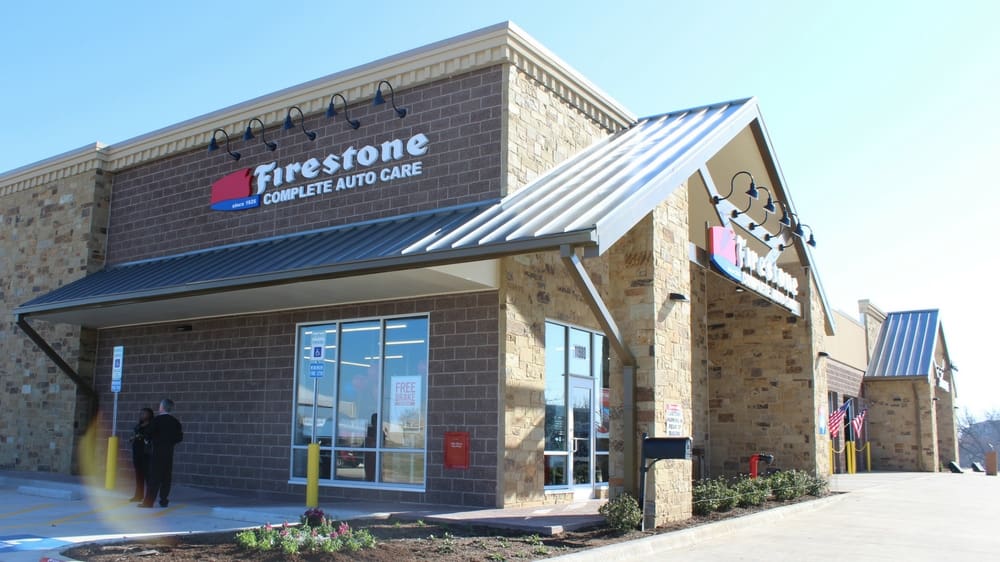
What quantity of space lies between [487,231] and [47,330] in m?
13.1

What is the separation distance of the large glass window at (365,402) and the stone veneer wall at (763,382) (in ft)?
28.0

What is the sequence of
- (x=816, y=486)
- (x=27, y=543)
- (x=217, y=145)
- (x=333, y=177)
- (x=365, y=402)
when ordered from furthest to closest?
1. (x=217, y=145)
2. (x=816, y=486)
3. (x=333, y=177)
4. (x=365, y=402)
5. (x=27, y=543)

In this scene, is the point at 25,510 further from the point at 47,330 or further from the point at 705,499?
the point at 705,499

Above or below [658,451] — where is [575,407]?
above

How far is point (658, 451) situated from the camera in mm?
10531

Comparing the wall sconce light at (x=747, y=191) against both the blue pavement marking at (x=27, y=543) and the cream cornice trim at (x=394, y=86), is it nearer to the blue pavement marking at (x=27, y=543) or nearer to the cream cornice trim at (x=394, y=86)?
the cream cornice trim at (x=394, y=86)

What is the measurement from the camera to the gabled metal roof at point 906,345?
30719 millimetres

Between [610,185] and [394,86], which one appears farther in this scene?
[394,86]

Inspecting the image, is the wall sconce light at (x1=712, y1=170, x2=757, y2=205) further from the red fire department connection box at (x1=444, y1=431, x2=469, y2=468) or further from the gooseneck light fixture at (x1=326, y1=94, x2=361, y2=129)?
the gooseneck light fixture at (x1=326, y1=94, x2=361, y2=129)

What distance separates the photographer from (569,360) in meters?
14.5

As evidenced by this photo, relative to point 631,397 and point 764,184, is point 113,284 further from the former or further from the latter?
point 764,184

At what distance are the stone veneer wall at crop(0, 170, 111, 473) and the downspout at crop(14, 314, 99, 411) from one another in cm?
18

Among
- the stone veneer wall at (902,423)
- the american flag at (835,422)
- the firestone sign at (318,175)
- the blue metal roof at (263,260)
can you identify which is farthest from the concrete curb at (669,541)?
the stone veneer wall at (902,423)

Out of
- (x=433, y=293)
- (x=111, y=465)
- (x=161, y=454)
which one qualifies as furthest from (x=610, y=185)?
(x=111, y=465)
